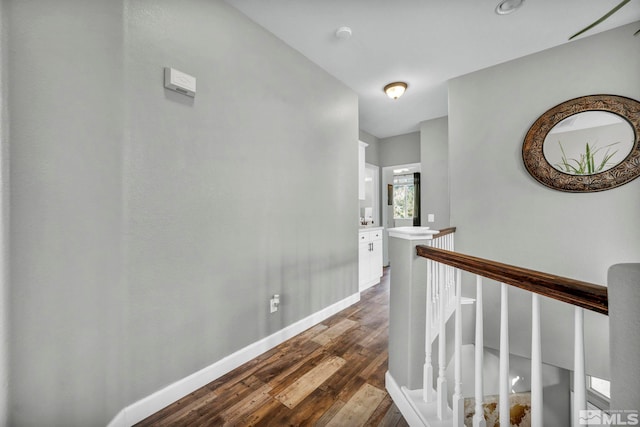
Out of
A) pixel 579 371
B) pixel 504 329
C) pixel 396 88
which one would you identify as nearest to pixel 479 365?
pixel 504 329

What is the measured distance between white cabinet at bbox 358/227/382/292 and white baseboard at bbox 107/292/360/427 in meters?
1.33

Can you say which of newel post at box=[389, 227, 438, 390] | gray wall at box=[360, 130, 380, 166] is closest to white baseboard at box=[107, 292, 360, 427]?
newel post at box=[389, 227, 438, 390]

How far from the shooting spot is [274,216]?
222 centimetres

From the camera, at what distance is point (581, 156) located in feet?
7.67

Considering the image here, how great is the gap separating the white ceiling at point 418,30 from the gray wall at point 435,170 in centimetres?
129

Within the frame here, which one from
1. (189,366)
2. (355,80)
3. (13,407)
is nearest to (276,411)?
→ (189,366)

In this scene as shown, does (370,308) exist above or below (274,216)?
below

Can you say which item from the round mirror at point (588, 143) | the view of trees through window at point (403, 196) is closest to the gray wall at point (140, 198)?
the round mirror at point (588, 143)

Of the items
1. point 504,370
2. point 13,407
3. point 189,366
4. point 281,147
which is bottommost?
point 189,366

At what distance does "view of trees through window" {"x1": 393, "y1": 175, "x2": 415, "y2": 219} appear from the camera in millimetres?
5961

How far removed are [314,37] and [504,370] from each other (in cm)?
269

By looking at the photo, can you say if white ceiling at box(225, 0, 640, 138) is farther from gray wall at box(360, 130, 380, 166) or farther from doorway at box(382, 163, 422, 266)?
doorway at box(382, 163, 422, 266)

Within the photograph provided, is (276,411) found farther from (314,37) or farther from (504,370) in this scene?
(314,37)

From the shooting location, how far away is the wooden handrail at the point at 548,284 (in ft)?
2.06
